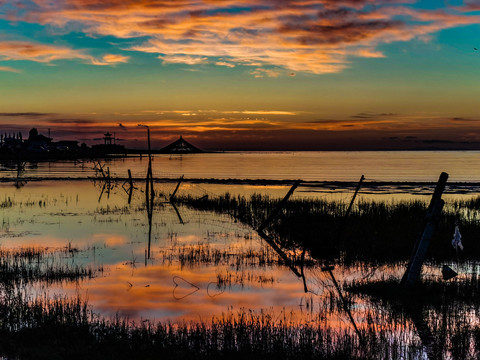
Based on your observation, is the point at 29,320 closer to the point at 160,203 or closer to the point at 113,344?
the point at 113,344

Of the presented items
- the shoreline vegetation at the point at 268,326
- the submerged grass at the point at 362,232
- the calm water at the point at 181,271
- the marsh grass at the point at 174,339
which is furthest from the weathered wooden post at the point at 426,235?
the marsh grass at the point at 174,339

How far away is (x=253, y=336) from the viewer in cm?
1082

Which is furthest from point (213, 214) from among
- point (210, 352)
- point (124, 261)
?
point (210, 352)

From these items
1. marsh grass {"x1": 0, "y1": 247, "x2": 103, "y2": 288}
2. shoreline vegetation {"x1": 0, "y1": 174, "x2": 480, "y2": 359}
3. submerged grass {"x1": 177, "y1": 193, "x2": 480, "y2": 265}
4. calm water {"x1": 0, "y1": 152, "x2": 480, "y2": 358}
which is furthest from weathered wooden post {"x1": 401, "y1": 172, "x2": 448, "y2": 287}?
marsh grass {"x1": 0, "y1": 247, "x2": 103, "y2": 288}

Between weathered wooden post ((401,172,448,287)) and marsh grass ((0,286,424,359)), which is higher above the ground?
weathered wooden post ((401,172,448,287))

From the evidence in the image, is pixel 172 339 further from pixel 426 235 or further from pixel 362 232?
pixel 362 232

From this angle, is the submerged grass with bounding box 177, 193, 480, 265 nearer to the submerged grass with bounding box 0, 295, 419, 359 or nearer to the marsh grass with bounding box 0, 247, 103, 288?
the submerged grass with bounding box 0, 295, 419, 359

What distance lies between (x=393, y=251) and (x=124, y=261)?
35.7 feet

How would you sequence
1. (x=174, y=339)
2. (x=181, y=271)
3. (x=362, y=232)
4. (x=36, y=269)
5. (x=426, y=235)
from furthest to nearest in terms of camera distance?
(x=362, y=232) < (x=181, y=271) < (x=36, y=269) < (x=426, y=235) < (x=174, y=339)

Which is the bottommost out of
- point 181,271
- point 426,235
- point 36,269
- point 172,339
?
point 181,271

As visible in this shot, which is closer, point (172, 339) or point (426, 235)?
point (172, 339)

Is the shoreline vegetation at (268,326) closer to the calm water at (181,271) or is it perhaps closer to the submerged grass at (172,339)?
the submerged grass at (172,339)

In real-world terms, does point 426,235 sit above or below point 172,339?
above

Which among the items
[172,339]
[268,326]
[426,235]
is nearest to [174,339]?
[172,339]
